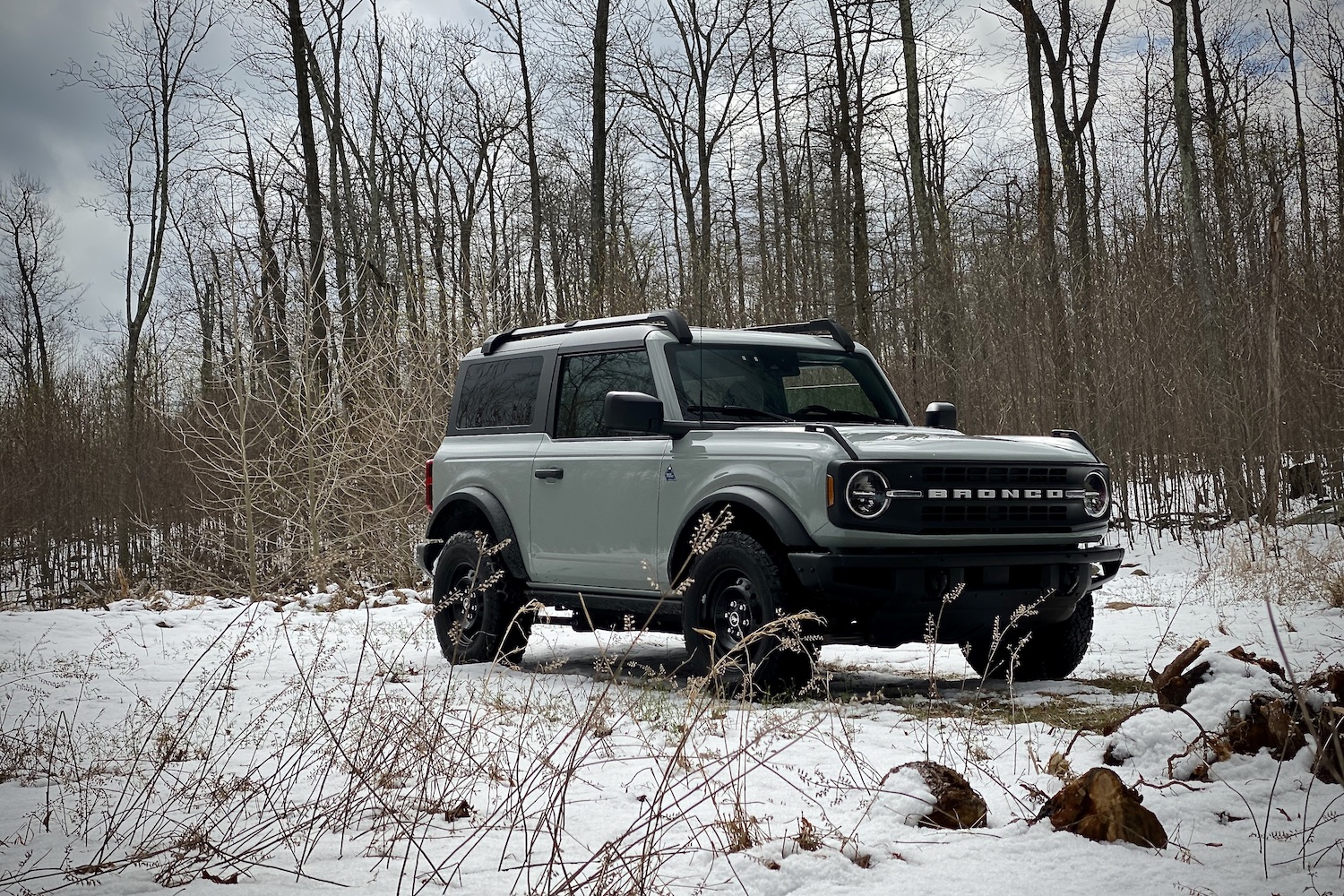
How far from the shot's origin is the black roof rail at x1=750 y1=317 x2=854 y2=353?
7832mm

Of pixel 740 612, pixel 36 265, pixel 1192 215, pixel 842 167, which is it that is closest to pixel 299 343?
pixel 36 265

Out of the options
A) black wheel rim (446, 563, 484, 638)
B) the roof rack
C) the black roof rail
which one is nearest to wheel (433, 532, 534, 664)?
black wheel rim (446, 563, 484, 638)

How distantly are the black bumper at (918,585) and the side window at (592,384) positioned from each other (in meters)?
1.84

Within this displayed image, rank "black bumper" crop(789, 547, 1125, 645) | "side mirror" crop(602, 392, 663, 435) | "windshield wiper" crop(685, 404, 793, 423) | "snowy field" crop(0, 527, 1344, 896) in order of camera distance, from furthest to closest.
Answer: "windshield wiper" crop(685, 404, 793, 423)
"side mirror" crop(602, 392, 663, 435)
"black bumper" crop(789, 547, 1125, 645)
"snowy field" crop(0, 527, 1344, 896)

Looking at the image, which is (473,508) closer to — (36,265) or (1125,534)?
(1125,534)

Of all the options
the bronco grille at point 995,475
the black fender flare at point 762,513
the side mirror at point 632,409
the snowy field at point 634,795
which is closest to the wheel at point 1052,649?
the snowy field at point 634,795

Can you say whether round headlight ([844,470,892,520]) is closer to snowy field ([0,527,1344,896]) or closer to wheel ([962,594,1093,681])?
snowy field ([0,527,1344,896])

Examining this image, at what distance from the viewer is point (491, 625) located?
785cm

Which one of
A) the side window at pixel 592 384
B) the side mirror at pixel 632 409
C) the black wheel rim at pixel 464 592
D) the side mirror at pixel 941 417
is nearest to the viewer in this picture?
the side mirror at pixel 632 409

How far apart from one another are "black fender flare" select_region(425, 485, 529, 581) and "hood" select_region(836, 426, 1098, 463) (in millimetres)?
2370

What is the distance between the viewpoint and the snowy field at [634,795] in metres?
3.33

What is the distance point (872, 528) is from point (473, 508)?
3.47m

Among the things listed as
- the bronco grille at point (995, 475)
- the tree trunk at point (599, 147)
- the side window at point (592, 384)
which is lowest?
the bronco grille at point (995, 475)

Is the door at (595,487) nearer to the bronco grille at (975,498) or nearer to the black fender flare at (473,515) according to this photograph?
the black fender flare at (473,515)
